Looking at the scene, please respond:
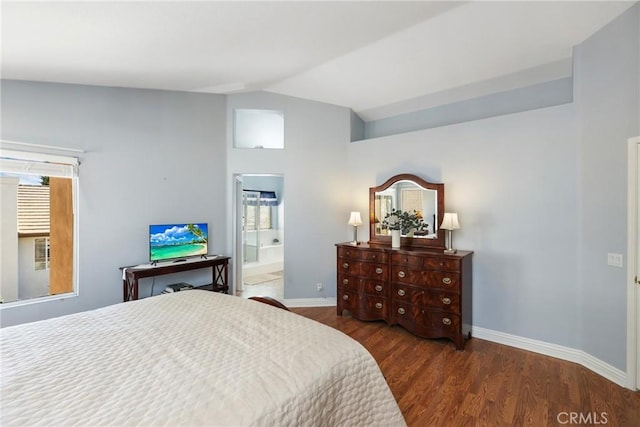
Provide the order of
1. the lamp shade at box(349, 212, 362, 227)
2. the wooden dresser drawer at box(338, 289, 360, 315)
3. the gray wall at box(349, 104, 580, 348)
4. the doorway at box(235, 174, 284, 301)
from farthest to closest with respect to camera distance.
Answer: the doorway at box(235, 174, 284, 301)
the lamp shade at box(349, 212, 362, 227)
the wooden dresser drawer at box(338, 289, 360, 315)
the gray wall at box(349, 104, 580, 348)

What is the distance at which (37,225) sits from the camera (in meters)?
3.21

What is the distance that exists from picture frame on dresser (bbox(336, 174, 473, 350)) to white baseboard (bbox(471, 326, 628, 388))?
215 mm

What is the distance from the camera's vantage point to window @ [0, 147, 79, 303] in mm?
3010

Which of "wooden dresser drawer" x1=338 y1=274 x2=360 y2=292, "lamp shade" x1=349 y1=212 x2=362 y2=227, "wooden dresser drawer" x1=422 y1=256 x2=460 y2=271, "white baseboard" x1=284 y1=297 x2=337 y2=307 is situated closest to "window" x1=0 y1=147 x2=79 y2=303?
"white baseboard" x1=284 y1=297 x2=337 y2=307

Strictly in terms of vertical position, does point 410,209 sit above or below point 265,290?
above

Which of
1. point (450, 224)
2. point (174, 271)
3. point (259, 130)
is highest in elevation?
point (259, 130)

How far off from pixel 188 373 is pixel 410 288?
260cm

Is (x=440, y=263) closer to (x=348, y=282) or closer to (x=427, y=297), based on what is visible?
(x=427, y=297)

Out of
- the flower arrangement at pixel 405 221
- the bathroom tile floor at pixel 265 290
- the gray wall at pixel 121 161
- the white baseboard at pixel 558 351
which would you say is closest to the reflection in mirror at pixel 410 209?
the flower arrangement at pixel 405 221

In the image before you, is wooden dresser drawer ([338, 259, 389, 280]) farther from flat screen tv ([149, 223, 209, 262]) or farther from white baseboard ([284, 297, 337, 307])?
flat screen tv ([149, 223, 209, 262])

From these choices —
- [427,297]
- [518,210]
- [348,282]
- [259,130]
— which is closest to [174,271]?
[348,282]

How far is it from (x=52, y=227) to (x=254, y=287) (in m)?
3.05

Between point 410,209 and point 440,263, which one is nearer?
point 440,263

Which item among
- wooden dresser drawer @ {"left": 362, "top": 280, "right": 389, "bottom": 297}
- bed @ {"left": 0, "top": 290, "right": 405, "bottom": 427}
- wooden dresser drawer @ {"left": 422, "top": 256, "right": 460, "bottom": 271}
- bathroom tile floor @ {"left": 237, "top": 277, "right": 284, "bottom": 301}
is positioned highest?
wooden dresser drawer @ {"left": 422, "top": 256, "right": 460, "bottom": 271}
